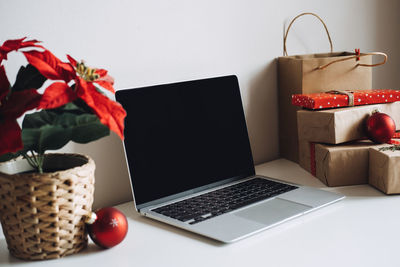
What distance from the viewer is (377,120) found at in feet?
3.78

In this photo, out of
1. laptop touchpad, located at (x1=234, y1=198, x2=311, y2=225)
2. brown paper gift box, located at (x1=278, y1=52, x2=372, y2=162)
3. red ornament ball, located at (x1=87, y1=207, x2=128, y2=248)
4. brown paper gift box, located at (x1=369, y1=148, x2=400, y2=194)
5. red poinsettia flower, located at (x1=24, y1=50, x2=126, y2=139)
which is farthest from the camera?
brown paper gift box, located at (x1=278, y1=52, x2=372, y2=162)

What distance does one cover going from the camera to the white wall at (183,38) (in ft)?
3.18

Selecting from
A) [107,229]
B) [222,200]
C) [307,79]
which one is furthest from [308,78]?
[107,229]

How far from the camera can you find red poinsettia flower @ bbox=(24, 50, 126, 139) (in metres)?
0.68

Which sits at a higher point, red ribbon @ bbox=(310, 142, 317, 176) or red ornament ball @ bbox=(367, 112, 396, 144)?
red ornament ball @ bbox=(367, 112, 396, 144)

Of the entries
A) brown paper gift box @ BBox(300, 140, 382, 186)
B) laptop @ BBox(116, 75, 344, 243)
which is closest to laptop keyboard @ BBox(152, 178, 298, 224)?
laptop @ BBox(116, 75, 344, 243)

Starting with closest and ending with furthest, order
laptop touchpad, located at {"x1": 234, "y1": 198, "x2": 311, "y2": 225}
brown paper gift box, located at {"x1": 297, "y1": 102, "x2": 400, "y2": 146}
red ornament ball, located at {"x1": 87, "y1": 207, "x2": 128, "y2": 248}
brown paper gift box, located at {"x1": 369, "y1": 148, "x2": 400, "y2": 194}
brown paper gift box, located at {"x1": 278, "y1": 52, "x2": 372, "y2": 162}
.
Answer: red ornament ball, located at {"x1": 87, "y1": 207, "x2": 128, "y2": 248}
laptop touchpad, located at {"x1": 234, "y1": 198, "x2": 311, "y2": 225}
brown paper gift box, located at {"x1": 369, "y1": 148, "x2": 400, "y2": 194}
brown paper gift box, located at {"x1": 297, "y1": 102, "x2": 400, "y2": 146}
brown paper gift box, located at {"x1": 278, "y1": 52, "x2": 372, "y2": 162}

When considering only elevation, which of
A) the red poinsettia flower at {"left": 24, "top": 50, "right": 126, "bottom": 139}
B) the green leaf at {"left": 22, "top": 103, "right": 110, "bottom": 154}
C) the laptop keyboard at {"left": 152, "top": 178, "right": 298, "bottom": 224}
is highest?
the red poinsettia flower at {"left": 24, "top": 50, "right": 126, "bottom": 139}

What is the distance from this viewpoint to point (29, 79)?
773 millimetres

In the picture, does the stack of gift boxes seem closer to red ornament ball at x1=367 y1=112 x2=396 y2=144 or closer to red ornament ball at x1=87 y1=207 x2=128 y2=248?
red ornament ball at x1=367 y1=112 x2=396 y2=144

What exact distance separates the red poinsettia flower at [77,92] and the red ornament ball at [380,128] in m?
0.68

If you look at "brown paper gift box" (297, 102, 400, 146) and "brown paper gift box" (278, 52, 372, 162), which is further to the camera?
"brown paper gift box" (278, 52, 372, 162)

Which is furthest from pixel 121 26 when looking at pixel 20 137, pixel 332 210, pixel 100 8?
pixel 332 210

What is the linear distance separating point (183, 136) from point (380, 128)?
17.9 inches
